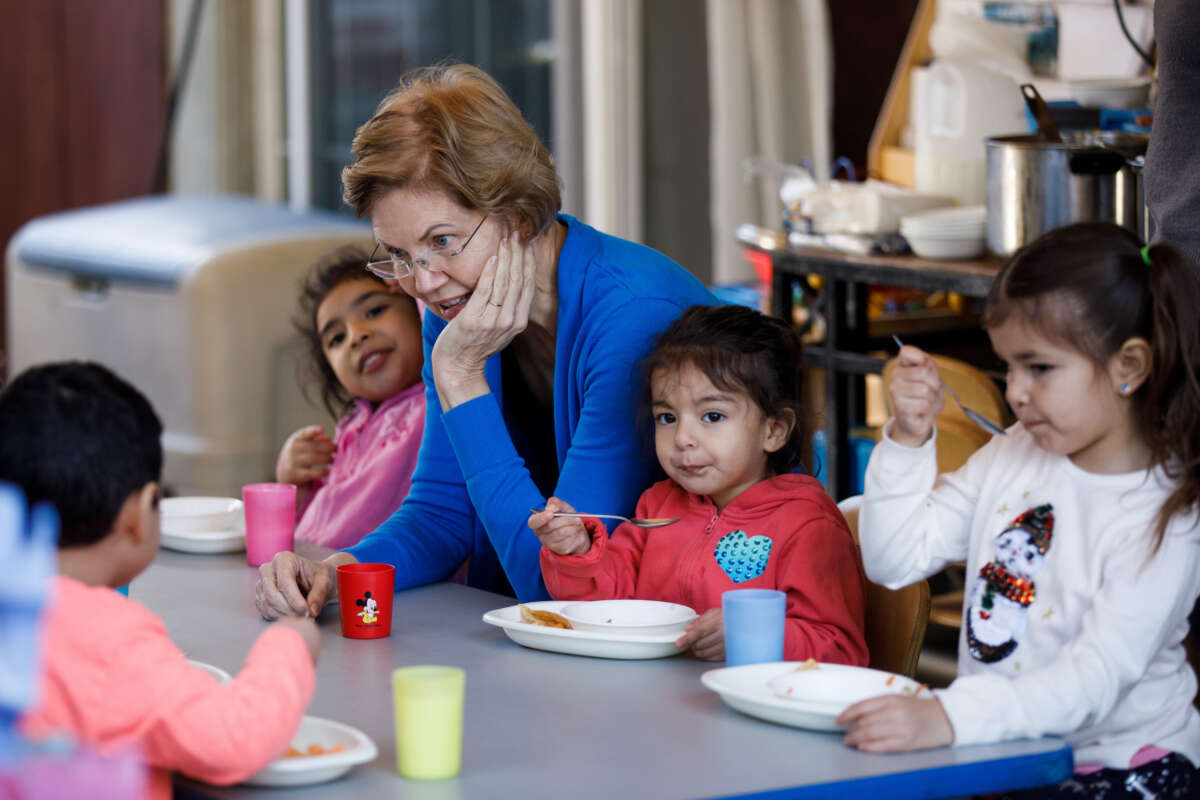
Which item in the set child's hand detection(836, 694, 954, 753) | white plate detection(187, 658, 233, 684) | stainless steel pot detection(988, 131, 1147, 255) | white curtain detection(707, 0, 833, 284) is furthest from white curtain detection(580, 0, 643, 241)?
child's hand detection(836, 694, 954, 753)

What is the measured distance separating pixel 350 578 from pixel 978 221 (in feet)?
5.63

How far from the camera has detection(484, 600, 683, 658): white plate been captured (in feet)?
5.12

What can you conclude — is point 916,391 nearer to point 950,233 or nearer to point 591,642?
point 591,642

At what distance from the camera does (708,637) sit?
1.56 m

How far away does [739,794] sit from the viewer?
121 centimetres

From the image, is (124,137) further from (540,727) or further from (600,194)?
(540,727)

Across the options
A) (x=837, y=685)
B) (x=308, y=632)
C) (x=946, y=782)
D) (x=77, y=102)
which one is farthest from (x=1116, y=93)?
(x=77, y=102)

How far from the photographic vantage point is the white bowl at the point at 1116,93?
2973mm

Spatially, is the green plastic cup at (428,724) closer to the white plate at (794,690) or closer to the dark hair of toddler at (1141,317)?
the white plate at (794,690)

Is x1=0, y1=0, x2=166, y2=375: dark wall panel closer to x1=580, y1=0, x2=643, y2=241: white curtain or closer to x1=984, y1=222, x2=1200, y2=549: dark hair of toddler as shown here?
x1=580, y1=0, x2=643, y2=241: white curtain

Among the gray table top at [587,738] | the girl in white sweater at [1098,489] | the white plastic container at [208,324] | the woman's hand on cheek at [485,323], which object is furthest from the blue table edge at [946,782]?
the white plastic container at [208,324]

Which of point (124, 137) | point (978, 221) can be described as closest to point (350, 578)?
point (978, 221)

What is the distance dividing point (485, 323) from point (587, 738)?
69cm

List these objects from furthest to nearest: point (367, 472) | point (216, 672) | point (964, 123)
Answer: point (964, 123) < point (367, 472) < point (216, 672)
